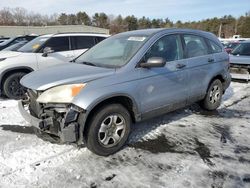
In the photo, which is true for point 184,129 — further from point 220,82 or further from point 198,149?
point 220,82

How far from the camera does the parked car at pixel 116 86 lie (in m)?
3.72

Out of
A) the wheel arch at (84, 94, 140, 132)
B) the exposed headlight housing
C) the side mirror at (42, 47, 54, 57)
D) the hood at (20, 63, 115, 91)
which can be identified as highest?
the side mirror at (42, 47, 54, 57)

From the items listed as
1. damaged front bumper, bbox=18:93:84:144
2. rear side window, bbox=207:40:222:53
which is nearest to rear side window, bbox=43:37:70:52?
rear side window, bbox=207:40:222:53

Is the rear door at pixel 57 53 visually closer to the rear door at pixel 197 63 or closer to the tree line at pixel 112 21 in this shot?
the rear door at pixel 197 63

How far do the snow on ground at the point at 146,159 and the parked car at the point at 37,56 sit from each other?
1.83 meters

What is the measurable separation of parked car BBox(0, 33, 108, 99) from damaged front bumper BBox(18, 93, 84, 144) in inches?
120

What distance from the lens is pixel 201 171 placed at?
12.1ft

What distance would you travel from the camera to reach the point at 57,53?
803cm

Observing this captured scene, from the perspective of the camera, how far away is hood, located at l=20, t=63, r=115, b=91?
3.81 m

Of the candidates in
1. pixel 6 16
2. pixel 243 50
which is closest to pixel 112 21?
pixel 6 16

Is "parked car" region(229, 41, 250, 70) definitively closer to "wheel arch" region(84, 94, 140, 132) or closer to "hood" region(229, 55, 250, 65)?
"hood" region(229, 55, 250, 65)

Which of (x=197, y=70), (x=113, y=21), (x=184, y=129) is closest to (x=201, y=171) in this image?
(x=184, y=129)

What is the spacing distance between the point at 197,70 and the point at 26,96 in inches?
126

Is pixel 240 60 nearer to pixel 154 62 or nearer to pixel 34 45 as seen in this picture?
pixel 154 62
